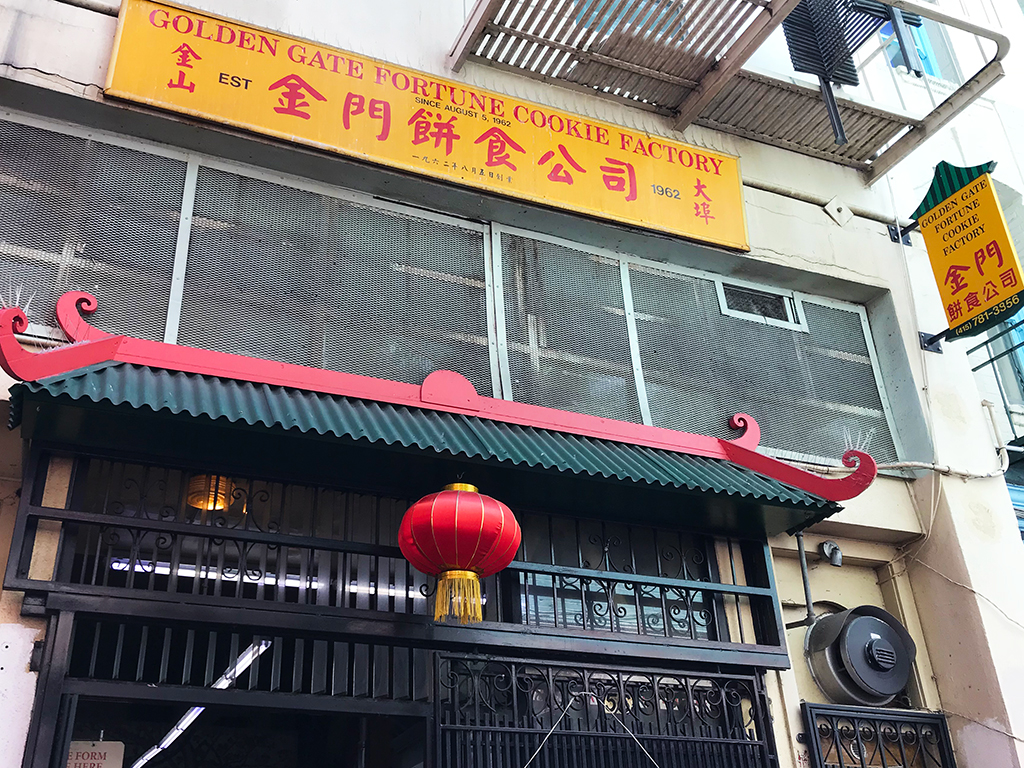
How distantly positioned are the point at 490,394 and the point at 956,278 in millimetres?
4737

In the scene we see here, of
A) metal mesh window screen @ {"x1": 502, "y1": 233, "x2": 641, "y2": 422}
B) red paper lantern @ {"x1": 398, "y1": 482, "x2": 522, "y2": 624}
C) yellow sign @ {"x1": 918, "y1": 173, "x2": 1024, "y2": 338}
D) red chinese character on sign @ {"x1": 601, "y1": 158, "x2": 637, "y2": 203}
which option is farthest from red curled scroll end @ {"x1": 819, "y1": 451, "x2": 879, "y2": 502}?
red chinese character on sign @ {"x1": 601, "y1": 158, "x2": 637, "y2": 203}

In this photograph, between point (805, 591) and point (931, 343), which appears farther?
point (931, 343)

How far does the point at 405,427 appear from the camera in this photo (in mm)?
Result: 6352

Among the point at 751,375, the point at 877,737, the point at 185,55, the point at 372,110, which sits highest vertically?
the point at 185,55

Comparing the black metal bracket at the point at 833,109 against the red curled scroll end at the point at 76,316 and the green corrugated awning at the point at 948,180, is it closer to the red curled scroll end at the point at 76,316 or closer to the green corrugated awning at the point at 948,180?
the green corrugated awning at the point at 948,180

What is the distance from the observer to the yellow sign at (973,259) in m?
8.45

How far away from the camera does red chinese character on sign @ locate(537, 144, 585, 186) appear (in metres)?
8.39

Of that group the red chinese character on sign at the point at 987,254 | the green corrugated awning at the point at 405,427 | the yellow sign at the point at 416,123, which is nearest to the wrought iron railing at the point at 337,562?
the green corrugated awning at the point at 405,427

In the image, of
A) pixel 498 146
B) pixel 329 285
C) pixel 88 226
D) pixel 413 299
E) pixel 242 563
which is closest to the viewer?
pixel 242 563

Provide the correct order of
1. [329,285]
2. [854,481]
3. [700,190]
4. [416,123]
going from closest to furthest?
1. [854,481]
2. [329,285]
3. [416,123]
4. [700,190]

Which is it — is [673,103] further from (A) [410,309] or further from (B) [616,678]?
(B) [616,678]

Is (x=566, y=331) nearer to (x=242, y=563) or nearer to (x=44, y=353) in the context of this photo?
(x=242, y=563)

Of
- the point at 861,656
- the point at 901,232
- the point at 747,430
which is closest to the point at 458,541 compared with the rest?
the point at 747,430

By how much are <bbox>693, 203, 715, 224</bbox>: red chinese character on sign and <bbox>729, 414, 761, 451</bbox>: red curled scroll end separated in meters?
1.96
